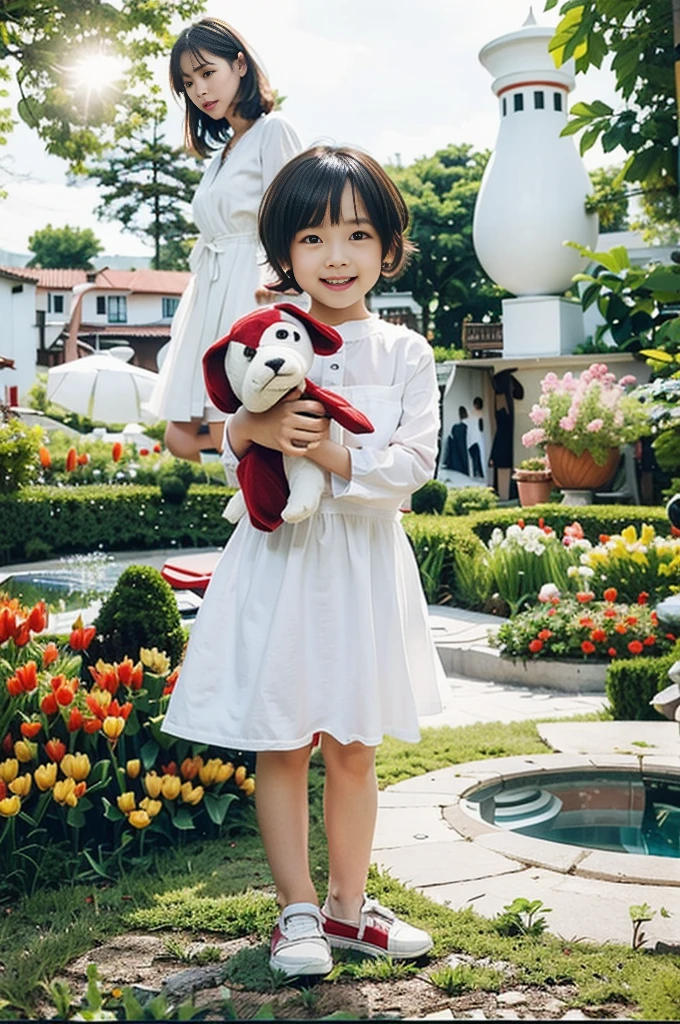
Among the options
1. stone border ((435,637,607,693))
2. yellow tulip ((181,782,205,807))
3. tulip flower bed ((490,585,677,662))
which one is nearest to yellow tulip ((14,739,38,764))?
yellow tulip ((181,782,205,807))

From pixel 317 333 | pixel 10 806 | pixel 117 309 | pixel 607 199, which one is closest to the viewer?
pixel 317 333

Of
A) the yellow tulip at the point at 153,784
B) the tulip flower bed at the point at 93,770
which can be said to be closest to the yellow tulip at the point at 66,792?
the tulip flower bed at the point at 93,770

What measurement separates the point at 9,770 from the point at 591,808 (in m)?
1.78

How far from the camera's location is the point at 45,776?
8.98 feet

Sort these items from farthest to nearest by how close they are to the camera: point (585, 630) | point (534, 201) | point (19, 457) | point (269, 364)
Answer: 1. point (534, 201)
2. point (19, 457)
3. point (585, 630)
4. point (269, 364)

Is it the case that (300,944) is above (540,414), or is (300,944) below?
below

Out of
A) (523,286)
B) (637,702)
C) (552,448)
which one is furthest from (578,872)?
(523,286)

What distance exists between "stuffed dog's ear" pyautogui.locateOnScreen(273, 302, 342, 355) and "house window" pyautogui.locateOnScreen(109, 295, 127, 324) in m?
39.0

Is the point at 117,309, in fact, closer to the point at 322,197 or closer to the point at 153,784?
the point at 153,784

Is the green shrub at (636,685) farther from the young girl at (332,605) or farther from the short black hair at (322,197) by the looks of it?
the short black hair at (322,197)

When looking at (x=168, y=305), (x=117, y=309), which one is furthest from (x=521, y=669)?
(x=117, y=309)

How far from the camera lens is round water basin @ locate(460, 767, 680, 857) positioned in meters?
3.25

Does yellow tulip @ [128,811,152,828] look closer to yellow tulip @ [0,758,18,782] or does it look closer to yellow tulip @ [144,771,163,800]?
yellow tulip @ [144,771,163,800]

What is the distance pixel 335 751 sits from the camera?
2.23m
